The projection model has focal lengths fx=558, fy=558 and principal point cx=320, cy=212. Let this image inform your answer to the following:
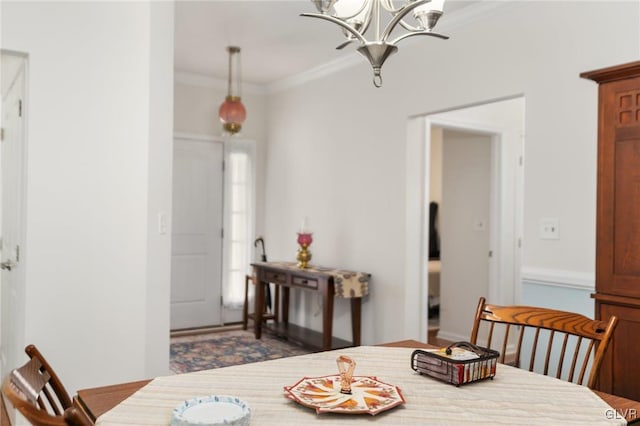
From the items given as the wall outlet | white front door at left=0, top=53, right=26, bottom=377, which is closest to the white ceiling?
white front door at left=0, top=53, right=26, bottom=377

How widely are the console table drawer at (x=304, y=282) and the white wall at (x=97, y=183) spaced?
171 centimetres

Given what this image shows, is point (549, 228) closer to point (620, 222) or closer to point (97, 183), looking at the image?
point (620, 222)

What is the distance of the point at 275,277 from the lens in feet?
16.9

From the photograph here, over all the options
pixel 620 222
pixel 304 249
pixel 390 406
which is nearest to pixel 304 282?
pixel 304 249

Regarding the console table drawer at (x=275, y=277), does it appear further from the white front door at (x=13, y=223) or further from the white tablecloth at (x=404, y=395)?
the white tablecloth at (x=404, y=395)

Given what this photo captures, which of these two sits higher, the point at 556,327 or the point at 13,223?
Answer: the point at 13,223

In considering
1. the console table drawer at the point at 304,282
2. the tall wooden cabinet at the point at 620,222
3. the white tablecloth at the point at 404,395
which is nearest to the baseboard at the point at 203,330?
the console table drawer at the point at 304,282

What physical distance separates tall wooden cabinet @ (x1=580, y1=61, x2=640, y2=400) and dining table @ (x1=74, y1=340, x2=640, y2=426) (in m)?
0.73

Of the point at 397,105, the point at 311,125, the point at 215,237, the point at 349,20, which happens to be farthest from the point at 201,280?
the point at 349,20

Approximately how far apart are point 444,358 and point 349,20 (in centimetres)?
127

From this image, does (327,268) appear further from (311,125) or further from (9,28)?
(9,28)

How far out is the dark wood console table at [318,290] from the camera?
14.8ft

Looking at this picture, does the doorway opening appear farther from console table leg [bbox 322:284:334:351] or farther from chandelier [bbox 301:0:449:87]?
chandelier [bbox 301:0:449:87]

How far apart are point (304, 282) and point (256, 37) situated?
6.76 feet
